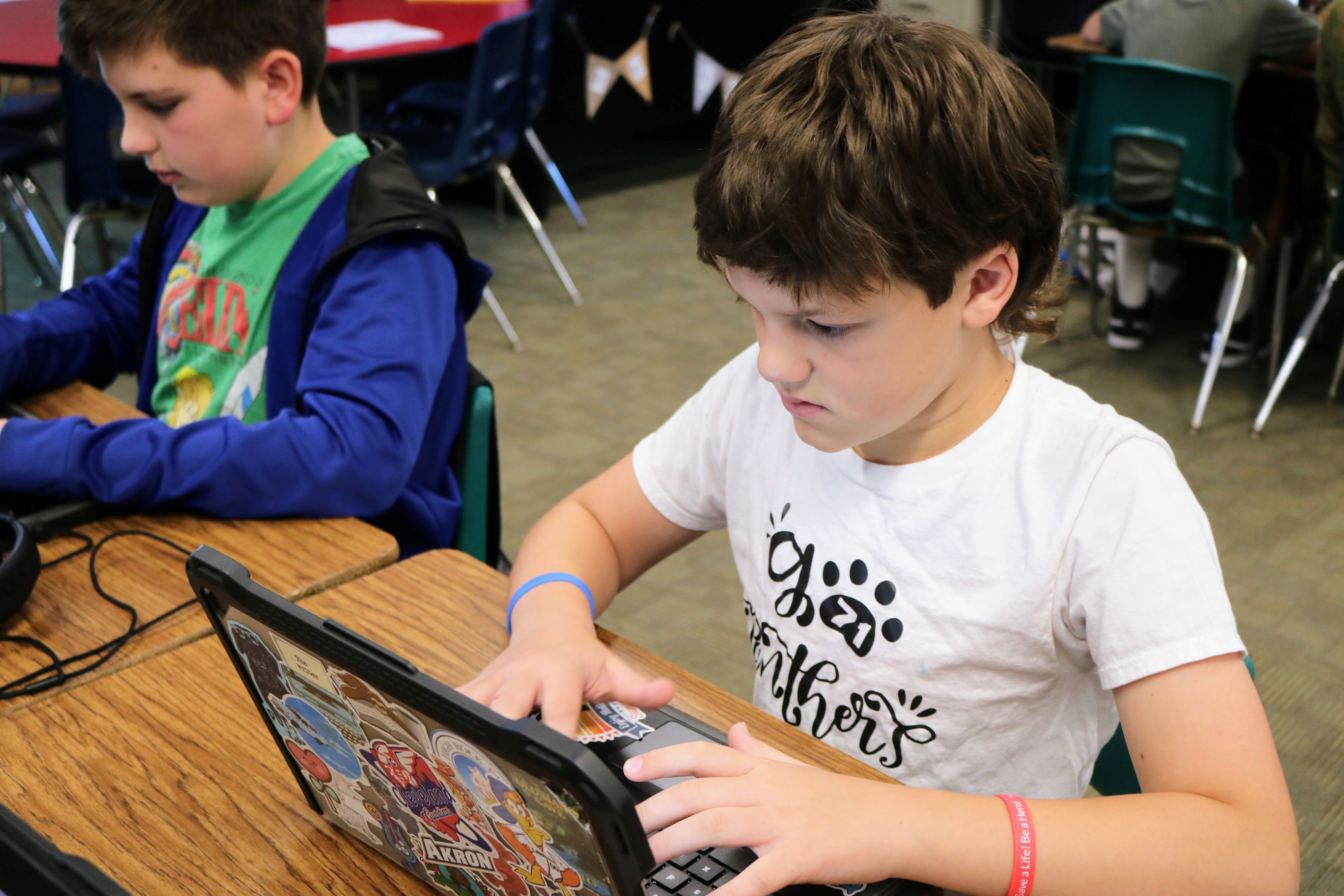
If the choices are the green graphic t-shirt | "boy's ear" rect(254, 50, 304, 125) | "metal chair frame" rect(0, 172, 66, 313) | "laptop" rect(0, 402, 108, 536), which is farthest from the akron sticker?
"metal chair frame" rect(0, 172, 66, 313)

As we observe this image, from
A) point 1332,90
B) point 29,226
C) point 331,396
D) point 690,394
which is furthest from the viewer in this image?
point 29,226

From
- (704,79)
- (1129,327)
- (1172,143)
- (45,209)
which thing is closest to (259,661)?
(1172,143)

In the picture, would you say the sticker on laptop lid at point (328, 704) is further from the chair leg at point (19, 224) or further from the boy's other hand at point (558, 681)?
the chair leg at point (19, 224)

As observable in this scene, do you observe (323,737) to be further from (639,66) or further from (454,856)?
(639,66)

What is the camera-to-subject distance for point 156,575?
101cm

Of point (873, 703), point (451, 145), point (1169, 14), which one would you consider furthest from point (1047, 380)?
point (451, 145)

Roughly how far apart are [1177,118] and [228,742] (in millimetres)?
2557

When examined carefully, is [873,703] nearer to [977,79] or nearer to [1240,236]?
[977,79]

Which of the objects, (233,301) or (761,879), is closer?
(761,879)

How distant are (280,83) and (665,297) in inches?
97.8

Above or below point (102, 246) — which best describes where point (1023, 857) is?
above

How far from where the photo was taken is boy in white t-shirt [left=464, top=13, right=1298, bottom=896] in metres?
0.67

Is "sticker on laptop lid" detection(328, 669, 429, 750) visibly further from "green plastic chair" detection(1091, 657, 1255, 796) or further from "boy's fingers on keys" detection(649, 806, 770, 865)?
"green plastic chair" detection(1091, 657, 1255, 796)

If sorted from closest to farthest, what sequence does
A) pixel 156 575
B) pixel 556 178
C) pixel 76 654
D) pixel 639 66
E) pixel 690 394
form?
pixel 76 654
pixel 156 575
pixel 690 394
pixel 556 178
pixel 639 66
